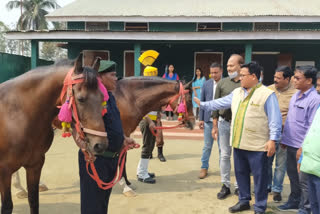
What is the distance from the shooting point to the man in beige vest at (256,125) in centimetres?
317

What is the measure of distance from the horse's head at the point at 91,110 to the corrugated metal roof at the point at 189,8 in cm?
1263

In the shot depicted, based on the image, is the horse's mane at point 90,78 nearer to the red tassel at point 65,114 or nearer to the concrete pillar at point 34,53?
the red tassel at point 65,114

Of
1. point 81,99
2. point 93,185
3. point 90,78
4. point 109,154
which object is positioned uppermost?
point 90,78

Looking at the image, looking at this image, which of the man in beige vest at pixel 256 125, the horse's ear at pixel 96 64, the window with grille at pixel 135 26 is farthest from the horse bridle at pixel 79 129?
the window with grille at pixel 135 26

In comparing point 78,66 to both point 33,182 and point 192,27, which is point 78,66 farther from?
point 192,27

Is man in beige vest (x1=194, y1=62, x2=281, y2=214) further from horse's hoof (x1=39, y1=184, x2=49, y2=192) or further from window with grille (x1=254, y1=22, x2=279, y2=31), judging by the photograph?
window with grille (x1=254, y1=22, x2=279, y2=31)

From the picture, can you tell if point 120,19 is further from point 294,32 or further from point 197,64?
point 294,32

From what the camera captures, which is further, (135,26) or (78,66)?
(135,26)

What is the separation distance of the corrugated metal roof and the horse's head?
1263 centimetres

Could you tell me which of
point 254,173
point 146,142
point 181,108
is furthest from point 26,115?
point 254,173

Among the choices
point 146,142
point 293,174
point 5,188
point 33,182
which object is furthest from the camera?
point 146,142

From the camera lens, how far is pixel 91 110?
6.13 ft

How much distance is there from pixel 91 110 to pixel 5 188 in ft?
4.87

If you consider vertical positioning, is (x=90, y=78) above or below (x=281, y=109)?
above
